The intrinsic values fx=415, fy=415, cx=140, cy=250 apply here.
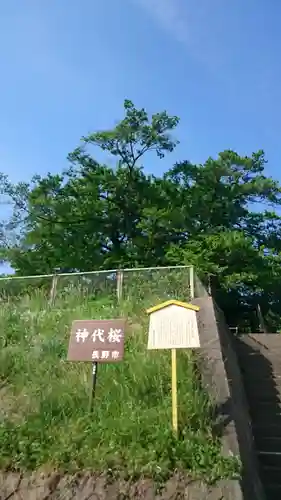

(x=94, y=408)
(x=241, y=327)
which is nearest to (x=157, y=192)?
(x=241, y=327)

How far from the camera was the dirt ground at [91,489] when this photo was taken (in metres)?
3.59

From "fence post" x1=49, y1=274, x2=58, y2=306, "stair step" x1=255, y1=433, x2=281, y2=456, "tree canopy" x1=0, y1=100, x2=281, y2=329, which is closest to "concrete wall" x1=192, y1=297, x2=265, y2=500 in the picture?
"stair step" x1=255, y1=433, x2=281, y2=456

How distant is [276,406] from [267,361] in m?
2.00

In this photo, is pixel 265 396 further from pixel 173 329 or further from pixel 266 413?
pixel 173 329

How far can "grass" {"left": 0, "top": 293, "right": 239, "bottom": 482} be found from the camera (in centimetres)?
386

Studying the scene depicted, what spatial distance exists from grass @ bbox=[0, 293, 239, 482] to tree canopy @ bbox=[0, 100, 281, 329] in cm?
1267

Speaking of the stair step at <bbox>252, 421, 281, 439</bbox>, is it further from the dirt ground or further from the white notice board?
the dirt ground

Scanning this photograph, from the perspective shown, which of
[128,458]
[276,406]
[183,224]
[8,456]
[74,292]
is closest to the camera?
[128,458]

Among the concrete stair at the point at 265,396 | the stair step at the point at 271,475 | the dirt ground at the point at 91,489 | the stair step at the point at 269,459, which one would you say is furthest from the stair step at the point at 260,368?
the dirt ground at the point at 91,489

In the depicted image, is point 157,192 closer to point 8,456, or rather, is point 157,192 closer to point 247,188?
point 247,188

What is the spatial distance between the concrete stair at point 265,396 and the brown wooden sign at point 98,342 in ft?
9.22

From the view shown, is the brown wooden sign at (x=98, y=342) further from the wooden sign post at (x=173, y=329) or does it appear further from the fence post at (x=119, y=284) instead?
the fence post at (x=119, y=284)

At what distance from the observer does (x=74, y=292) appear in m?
8.79

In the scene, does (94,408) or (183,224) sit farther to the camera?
(183,224)
